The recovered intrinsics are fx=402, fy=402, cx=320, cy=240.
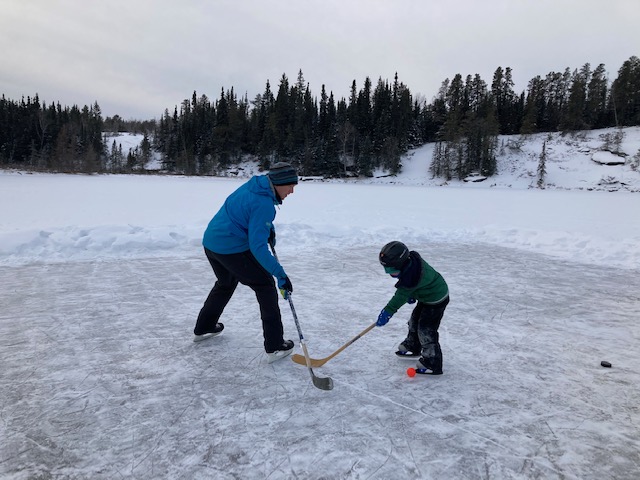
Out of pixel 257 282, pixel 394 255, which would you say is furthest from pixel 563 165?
pixel 257 282

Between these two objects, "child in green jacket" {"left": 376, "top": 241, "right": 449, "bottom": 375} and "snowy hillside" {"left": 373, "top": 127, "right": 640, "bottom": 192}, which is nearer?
"child in green jacket" {"left": 376, "top": 241, "right": 449, "bottom": 375}

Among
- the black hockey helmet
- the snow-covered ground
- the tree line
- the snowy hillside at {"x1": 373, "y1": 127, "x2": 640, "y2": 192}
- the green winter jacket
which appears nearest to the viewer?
the snow-covered ground

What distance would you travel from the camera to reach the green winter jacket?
2904 millimetres

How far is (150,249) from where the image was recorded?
23.8ft

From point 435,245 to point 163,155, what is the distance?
78.1 metres

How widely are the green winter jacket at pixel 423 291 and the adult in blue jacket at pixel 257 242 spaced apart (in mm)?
798

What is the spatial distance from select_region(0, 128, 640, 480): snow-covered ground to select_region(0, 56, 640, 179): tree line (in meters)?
50.1

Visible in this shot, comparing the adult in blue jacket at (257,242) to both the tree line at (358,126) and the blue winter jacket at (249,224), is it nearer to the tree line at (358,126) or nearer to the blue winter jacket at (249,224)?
the blue winter jacket at (249,224)

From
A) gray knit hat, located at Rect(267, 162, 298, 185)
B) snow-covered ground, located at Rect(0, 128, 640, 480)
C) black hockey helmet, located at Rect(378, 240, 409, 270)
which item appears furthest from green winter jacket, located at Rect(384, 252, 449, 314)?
gray knit hat, located at Rect(267, 162, 298, 185)

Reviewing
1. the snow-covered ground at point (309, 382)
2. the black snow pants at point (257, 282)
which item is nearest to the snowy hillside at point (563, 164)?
the snow-covered ground at point (309, 382)

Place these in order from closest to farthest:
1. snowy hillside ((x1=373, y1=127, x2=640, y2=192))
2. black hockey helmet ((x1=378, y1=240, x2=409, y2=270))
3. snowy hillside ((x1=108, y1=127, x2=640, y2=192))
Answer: black hockey helmet ((x1=378, y1=240, x2=409, y2=270)) < snowy hillside ((x1=373, y1=127, x2=640, y2=192)) < snowy hillside ((x1=108, y1=127, x2=640, y2=192))

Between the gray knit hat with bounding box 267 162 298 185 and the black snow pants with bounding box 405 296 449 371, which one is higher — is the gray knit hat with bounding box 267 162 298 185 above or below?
above

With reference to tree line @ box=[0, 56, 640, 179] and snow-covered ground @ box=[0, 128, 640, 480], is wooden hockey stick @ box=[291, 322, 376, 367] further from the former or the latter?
tree line @ box=[0, 56, 640, 179]

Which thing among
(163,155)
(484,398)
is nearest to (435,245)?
(484,398)
